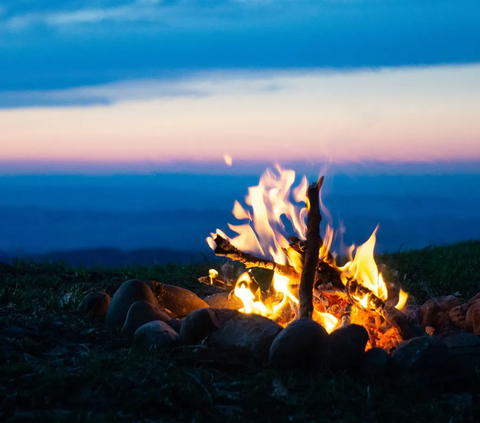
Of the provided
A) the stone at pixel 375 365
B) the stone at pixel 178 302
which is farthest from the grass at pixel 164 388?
the stone at pixel 178 302

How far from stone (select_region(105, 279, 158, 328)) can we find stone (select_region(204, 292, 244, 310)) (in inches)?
32.2

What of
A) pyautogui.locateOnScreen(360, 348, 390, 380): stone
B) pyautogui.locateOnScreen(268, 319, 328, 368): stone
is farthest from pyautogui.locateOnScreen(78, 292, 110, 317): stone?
pyautogui.locateOnScreen(360, 348, 390, 380): stone

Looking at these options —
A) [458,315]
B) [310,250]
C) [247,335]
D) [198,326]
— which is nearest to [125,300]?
[198,326]

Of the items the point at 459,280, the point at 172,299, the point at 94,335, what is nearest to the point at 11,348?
the point at 94,335

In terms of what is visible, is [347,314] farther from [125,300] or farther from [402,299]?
[125,300]

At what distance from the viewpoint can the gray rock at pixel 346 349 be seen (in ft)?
15.9

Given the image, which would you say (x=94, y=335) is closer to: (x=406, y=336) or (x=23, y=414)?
(x=23, y=414)

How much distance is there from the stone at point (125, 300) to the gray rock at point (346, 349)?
225cm

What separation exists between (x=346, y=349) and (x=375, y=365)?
259mm

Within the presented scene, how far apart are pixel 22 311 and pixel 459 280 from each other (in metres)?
6.20

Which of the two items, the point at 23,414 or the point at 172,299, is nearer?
the point at 23,414

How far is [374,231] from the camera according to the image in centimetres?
647

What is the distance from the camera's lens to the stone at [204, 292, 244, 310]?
6881 millimetres

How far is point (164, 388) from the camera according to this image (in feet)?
14.0
